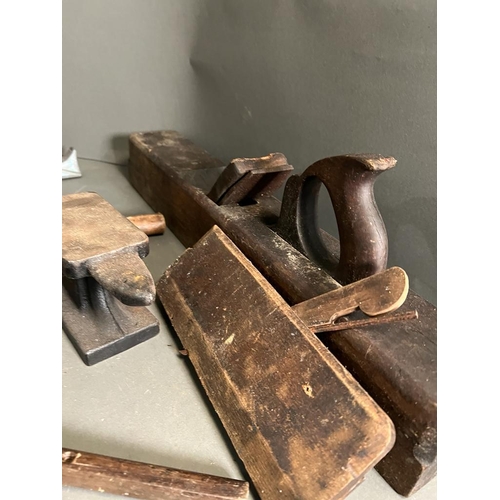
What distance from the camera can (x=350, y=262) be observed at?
104 centimetres

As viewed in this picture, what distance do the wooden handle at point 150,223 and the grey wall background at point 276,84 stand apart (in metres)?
0.51

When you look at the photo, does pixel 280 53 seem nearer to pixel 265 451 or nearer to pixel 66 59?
pixel 66 59

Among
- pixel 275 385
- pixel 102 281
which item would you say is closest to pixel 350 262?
pixel 275 385

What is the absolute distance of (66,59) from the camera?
2.06 meters

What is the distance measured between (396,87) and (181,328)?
0.93 m

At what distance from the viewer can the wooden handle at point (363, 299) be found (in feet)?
2.85

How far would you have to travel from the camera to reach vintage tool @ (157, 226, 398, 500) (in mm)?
744

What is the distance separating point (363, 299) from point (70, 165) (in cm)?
161

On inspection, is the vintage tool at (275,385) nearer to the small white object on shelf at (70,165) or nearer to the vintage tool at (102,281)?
the vintage tool at (102,281)

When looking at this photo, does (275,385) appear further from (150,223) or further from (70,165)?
(70,165)

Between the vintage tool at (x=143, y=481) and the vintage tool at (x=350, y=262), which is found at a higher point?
the vintage tool at (x=350, y=262)


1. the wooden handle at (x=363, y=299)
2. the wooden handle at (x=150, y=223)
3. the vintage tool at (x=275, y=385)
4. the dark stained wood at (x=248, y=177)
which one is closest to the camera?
the vintage tool at (x=275, y=385)

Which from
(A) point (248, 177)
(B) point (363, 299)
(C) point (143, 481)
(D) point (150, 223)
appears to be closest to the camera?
(C) point (143, 481)

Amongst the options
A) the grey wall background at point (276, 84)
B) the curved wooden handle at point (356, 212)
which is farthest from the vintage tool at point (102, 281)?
the grey wall background at point (276, 84)
